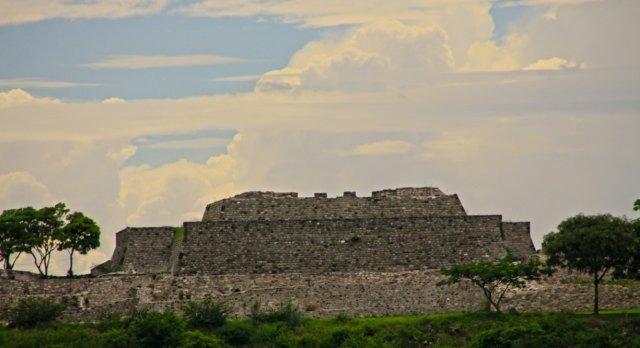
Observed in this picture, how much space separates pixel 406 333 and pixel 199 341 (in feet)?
32.0

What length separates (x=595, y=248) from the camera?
111 m

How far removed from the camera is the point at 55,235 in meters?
123

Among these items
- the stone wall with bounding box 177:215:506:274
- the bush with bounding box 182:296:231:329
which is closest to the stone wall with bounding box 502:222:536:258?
the stone wall with bounding box 177:215:506:274

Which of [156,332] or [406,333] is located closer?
[406,333]


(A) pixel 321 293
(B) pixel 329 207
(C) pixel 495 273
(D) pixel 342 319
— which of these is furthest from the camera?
(B) pixel 329 207

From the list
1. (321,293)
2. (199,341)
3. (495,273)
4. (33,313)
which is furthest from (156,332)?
(495,273)

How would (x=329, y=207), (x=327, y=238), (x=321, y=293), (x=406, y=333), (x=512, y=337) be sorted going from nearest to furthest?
(x=512, y=337) → (x=406, y=333) → (x=321, y=293) → (x=327, y=238) → (x=329, y=207)

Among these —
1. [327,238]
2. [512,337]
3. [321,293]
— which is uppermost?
[327,238]

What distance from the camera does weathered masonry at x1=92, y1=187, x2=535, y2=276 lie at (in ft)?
390

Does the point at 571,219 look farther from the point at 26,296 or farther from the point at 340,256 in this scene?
the point at 26,296

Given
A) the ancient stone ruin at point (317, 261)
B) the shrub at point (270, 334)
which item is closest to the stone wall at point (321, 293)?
the ancient stone ruin at point (317, 261)

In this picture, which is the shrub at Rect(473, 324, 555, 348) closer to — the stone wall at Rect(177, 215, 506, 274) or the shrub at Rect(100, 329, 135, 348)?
the stone wall at Rect(177, 215, 506, 274)

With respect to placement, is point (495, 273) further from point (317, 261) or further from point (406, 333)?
point (317, 261)

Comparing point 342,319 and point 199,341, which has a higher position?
point 342,319
